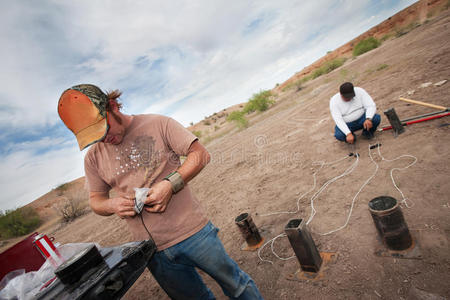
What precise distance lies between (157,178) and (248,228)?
6.64 ft

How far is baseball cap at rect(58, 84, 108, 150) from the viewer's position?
1523mm

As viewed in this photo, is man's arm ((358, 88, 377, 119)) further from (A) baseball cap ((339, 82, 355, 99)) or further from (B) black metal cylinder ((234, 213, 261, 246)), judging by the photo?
(B) black metal cylinder ((234, 213, 261, 246))

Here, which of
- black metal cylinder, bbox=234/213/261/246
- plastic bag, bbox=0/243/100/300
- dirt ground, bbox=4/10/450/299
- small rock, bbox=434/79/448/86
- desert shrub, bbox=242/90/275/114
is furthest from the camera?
desert shrub, bbox=242/90/275/114

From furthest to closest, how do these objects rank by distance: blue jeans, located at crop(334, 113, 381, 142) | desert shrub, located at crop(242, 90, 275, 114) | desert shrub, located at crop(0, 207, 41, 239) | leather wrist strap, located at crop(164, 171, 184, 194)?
desert shrub, located at crop(242, 90, 275, 114) → desert shrub, located at crop(0, 207, 41, 239) → blue jeans, located at crop(334, 113, 381, 142) → leather wrist strap, located at crop(164, 171, 184, 194)

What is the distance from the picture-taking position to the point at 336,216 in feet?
10.4

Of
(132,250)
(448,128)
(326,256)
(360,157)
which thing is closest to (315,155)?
(360,157)

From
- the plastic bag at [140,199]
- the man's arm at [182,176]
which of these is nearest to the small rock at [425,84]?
the man's arm at [182,176]

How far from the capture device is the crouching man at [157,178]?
154cm

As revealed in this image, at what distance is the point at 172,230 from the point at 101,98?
44.6 inches

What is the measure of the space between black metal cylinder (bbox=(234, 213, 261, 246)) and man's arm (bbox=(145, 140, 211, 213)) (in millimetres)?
1793

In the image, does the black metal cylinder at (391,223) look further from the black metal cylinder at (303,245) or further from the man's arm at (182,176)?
the man's arm at (182,176)

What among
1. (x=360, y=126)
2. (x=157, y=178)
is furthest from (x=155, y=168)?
(x=360, y=126)

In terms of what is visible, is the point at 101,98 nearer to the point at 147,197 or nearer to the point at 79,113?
the point at 79,113

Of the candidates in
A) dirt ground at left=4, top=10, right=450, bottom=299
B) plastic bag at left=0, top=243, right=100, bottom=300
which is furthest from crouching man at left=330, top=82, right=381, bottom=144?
plastic bag at left=0, top=243, right=100, bottom=300
